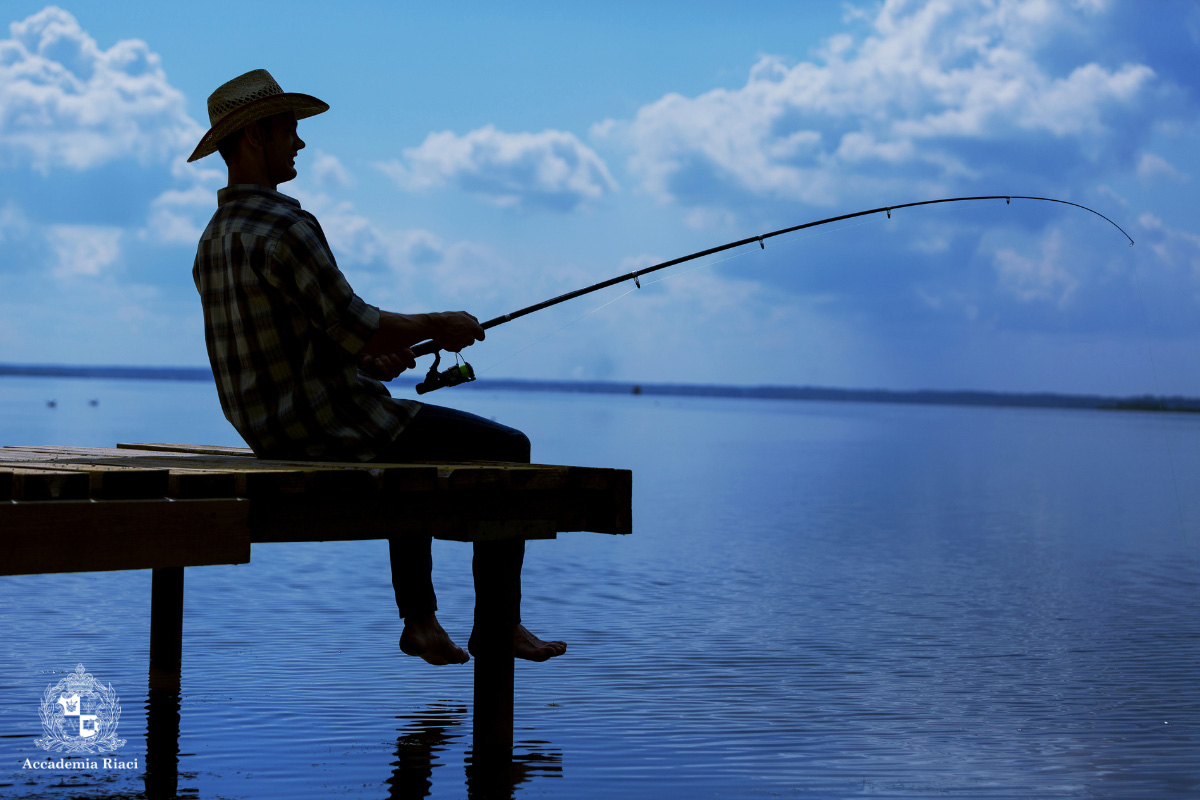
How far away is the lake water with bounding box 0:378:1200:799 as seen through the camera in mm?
4629

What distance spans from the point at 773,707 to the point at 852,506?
39.1ft

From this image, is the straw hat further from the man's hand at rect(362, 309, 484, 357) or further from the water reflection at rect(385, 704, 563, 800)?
the water reflection at rect(385, 704, 563, 800)

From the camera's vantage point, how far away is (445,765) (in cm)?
467

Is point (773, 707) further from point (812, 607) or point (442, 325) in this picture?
point (812, 607)

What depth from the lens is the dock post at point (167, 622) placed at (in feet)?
18.6

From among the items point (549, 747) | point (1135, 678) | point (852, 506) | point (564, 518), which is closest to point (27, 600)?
point (549, 747)

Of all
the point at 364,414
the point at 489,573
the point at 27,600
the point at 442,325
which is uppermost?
the point at 442,325

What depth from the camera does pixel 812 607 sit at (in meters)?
8.72

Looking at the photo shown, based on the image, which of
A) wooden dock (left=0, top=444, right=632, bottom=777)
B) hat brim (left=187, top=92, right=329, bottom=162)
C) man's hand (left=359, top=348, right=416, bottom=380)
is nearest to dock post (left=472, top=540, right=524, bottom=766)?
wooden dock (left=0, top=444, right=632, bottom=777)

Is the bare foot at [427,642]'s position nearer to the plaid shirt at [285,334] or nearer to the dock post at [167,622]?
the plaid shirt at [285,334]

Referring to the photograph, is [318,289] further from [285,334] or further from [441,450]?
[441,450]

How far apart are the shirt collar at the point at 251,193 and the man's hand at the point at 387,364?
67 centimetres

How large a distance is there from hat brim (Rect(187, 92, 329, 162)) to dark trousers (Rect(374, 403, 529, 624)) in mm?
1069

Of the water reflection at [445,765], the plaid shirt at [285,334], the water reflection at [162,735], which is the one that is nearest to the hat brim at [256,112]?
the plaid shirt at [285,334]
